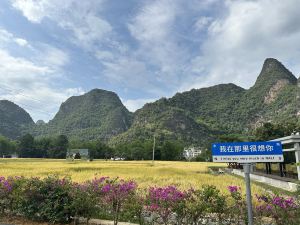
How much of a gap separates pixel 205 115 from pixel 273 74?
44.5m

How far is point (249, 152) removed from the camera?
16.1 ft

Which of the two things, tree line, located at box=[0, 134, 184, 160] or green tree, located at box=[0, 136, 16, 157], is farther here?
green tree, located at box=[0, 136, 16, 157]

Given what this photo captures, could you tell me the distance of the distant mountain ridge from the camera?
443ft

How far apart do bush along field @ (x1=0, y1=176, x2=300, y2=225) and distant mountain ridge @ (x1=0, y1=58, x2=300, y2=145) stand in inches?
4518

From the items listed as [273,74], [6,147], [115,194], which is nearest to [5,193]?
[115,194]

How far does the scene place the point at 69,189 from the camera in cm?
791

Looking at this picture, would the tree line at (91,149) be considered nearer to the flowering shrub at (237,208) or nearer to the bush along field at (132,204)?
the bush along field at (132,204)

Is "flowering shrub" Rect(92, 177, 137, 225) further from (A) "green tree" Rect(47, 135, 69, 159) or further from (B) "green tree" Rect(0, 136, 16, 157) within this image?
(B) "green tree" Rect(0, 136, 16, 157)

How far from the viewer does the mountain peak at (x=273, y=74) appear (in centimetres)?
16390

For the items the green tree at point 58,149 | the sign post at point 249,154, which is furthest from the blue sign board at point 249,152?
the green tree at point 58,149

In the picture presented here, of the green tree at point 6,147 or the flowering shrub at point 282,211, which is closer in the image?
the flowering shrub at point 282,211

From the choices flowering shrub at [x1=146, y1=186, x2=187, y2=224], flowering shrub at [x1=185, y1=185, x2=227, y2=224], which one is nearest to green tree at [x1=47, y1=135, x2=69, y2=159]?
flowering shrub at [x1=146, y1=186, x2=187, y2=224]

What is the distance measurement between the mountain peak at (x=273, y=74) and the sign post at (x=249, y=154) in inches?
6702

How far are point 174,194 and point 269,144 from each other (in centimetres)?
255
